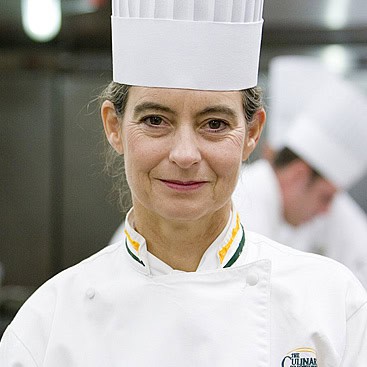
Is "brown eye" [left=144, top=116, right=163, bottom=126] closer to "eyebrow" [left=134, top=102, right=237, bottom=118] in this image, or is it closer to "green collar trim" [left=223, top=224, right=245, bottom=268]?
"eyebrow" [left=134, top=102, right=237, bottom=118]

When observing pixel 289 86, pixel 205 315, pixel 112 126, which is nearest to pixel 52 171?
pixel 289 86

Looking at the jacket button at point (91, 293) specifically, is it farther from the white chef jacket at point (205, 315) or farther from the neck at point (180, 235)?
the neck at point (180, 235)

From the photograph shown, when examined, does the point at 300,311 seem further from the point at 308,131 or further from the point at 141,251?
the point at 308,131

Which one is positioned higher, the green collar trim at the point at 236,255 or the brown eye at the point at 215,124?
the brown eye at the point at 215,124

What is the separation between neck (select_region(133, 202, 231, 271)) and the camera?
1.54 metres

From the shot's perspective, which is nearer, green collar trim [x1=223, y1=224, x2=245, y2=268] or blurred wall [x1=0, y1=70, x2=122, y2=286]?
green collar trim [x1=223, y1=224, x2=245, y2=268]

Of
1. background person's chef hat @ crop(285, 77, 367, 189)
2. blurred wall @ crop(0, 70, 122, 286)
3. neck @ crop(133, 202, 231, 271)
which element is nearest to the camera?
neck @ crop(133, 202, 231, 271)

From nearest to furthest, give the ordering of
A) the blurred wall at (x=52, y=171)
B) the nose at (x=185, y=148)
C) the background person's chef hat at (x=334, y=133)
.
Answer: the nose at (x=185, y=148)
the background person's chef hat at (x=334, y=133)
the blurred wall at (x=52, y=171)

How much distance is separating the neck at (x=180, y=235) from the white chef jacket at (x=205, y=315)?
1 cm

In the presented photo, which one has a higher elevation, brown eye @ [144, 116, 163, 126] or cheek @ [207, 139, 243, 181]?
brown eye @ [144, 116, 163, 126]

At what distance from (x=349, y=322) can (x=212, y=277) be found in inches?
8.1

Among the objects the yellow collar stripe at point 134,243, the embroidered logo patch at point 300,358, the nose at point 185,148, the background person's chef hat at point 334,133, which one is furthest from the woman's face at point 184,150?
the background person's chef hat at point 334,133

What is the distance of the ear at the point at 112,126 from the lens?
1.57m

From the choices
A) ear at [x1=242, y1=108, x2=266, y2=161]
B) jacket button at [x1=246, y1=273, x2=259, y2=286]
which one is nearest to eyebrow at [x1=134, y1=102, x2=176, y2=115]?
ear at [x1=242, y1=108, x2=266, y2=161]
